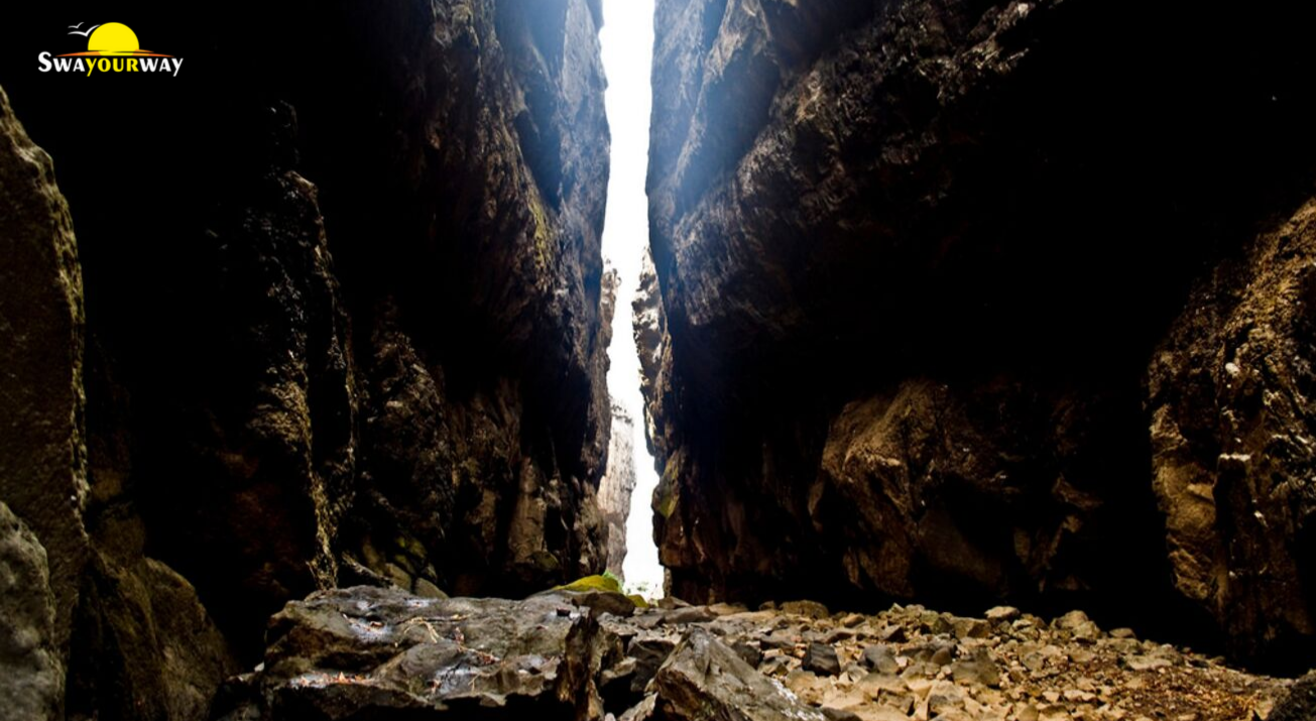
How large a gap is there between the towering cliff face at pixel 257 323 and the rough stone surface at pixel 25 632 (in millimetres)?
260

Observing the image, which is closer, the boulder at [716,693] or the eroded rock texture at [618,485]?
the boulder at [716,693]

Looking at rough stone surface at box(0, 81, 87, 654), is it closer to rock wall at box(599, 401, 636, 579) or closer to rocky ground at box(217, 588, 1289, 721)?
rocky ground at box(217, 588, 1289, 721)

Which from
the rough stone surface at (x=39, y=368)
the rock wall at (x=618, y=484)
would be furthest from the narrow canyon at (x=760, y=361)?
the rock wall at (x=618, y=484)

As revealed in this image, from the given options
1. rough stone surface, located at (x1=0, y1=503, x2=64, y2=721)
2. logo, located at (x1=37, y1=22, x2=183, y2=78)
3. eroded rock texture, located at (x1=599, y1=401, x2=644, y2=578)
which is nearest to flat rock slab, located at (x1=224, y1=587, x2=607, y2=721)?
rough stone surface, located at (x1=0, y1=503, x2=64, y2=721)

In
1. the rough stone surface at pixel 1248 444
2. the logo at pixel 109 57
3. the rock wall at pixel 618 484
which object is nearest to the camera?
the rough stone surface at pixel 1248 444

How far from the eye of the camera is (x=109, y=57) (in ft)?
18.7

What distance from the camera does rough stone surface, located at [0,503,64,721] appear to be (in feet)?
7.40

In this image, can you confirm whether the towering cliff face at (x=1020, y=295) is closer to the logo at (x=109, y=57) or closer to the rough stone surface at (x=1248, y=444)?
the rough stone surface at (x=1248, y=444)

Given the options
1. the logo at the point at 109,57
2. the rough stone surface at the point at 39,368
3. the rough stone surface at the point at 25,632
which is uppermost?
the logo at the point at 109,57

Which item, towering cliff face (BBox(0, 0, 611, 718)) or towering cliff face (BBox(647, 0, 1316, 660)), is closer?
towering cliff face (BBox(0, 0, 611, 718))

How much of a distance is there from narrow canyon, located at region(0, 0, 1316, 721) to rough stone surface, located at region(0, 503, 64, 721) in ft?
0.06

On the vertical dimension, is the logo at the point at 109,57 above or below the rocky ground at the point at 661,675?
above

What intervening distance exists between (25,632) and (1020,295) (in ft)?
36.3

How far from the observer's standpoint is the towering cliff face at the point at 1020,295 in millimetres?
5973
